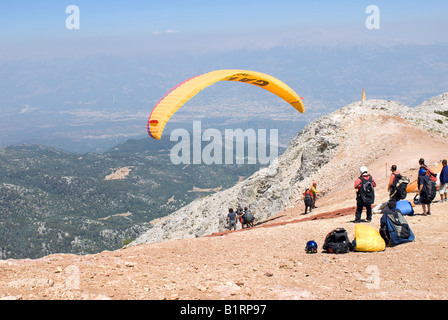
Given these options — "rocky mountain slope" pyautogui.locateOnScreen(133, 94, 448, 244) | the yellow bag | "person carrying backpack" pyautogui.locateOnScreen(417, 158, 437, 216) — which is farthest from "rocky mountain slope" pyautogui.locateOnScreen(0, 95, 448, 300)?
"rocky mountain slope" pyautogui.locateOnScreen(133, 94, 448, 244)

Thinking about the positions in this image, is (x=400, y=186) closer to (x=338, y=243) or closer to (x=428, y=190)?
(x=428, y=190)

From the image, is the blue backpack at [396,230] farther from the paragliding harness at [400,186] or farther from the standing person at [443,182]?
the standing person at [443,182]

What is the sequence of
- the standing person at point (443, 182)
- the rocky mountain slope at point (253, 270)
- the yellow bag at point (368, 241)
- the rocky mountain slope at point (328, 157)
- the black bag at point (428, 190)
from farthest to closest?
1. the rocky mountain slope at point (328, 157)
2. the standing person at point (443, 182)
3. the black bag at point (428, 190)
4. the yellow bag at point (368, 241)
5. the rocky mountain slope at point (253, 270)

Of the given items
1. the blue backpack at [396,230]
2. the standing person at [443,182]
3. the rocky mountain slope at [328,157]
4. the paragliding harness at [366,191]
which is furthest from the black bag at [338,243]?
the rocky mountain slope at [328,157]

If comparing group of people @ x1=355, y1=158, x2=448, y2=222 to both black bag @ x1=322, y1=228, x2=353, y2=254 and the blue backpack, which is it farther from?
black bag @ x1=322, y1=228, x2=353, y2=254

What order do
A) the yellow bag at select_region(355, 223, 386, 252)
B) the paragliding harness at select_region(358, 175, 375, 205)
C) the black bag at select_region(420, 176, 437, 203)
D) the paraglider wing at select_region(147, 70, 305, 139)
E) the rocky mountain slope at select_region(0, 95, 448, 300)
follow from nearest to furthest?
1. the rocky mountain slope at select_region(0, 95, 448, 300)
2. the yellow bag at select_region(355, 223, 386, 252)
3. the paragliding harness at select_region(358, 175, 375, 205)
4. the black bag at select_region(420, 176, 437, 203)
5. the paraglider wing at select_region(147, 70, 305, 139)
